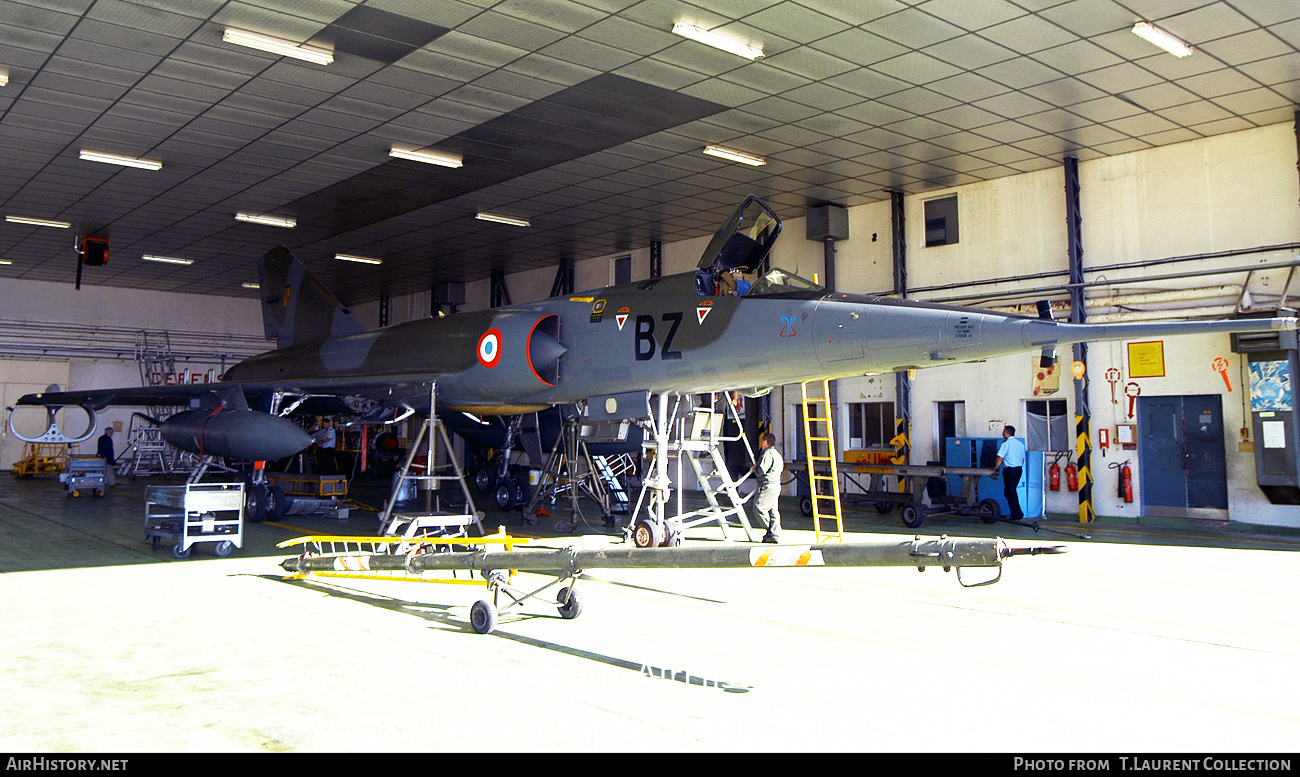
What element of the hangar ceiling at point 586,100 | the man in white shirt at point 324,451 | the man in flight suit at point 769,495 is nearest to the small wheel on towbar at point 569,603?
the man in flight suit at point 769,495

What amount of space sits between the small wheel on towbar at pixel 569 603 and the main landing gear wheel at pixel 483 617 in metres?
0.53

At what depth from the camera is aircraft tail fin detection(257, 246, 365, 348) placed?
14867 mm

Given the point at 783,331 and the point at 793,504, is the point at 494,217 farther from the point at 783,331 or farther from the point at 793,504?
the point at 783,331

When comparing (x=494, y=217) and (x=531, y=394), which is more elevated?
(x=494, y=217)

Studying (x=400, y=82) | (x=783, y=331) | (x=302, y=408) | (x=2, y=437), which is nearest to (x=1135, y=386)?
(x=783, y=331)

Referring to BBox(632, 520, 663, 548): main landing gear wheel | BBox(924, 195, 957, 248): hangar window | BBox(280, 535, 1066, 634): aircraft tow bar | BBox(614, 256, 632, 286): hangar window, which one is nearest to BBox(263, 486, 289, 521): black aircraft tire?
BBox(280, 535, 1066, 634): aircraft tow bar

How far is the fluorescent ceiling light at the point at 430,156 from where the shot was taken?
13.6 m

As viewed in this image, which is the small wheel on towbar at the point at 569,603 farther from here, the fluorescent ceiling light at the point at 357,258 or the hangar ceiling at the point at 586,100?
the fluorescent ceiling light at the point at 357,258

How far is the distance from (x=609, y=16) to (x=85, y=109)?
309 inches

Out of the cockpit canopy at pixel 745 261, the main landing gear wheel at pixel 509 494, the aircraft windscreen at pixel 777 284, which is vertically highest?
the cockpit canopy at pixel 745 261

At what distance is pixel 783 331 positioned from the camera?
7.75 m

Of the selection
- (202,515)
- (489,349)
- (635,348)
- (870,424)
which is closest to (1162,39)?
(635,348)

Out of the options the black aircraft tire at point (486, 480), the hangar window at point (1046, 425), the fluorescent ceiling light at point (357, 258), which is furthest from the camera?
the fluorescent ceiling light at point (357, 258)

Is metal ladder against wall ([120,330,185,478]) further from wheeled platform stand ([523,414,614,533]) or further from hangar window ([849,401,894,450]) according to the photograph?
hangar window ([849,401,894,450])
